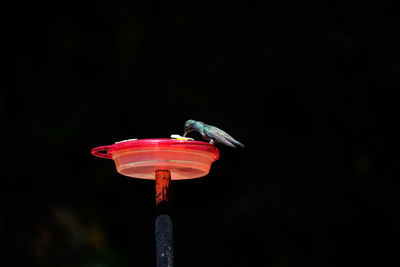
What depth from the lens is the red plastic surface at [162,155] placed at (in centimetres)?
168

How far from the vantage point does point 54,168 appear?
5.41 metres

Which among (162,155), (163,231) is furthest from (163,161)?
(163,231)

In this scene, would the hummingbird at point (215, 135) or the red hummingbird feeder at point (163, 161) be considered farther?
the hummingbird at point (215, 135)

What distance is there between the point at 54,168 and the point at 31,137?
364mm

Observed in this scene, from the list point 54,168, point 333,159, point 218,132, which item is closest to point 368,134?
point 333,159

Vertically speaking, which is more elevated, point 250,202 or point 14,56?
point 14,56

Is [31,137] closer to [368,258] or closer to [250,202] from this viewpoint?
[250,202]

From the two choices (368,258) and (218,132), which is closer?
(218,132)

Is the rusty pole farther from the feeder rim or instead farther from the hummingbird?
the hummingbird

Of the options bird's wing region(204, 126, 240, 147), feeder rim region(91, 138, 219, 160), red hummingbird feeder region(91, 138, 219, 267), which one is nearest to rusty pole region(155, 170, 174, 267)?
red hummingbird feeder region(91, 138, 219, 267)

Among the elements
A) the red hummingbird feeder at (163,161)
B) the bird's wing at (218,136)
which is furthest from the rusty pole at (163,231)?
the bird's wing at (218,136)

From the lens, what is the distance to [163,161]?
1.69 m

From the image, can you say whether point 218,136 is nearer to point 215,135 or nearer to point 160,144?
point 215,135

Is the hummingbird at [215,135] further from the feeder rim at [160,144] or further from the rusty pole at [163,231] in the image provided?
the rusty pole at [163,231]
